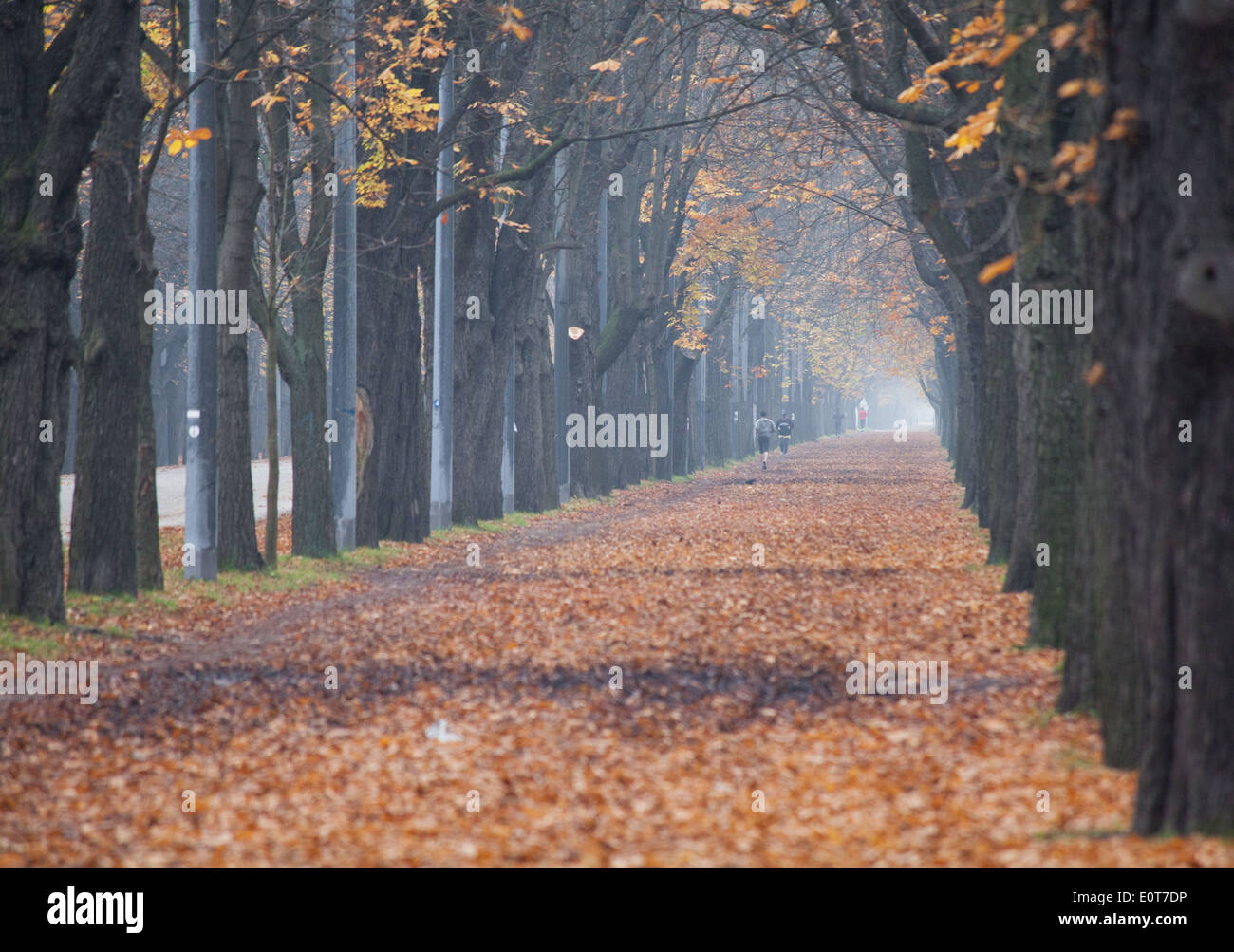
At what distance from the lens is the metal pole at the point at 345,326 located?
18531mm

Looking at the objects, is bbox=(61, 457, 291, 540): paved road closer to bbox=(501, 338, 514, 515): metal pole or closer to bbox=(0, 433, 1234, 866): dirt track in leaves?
bbox=(501, 338, 514, 515): metal pole

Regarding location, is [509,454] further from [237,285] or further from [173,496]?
[237,285]

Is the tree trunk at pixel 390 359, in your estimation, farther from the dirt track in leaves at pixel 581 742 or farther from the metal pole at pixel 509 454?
the metal pole at pixel 509 454

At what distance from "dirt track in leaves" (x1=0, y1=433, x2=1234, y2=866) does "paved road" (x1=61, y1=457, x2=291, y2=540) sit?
10753 millimetres

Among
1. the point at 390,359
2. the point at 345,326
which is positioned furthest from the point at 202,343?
the point at 390,359

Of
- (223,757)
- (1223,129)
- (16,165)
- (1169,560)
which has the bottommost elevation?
(223,757)

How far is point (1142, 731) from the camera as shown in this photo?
625 cm

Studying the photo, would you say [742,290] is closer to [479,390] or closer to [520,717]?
[479,390]

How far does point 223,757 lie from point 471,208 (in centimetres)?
1604

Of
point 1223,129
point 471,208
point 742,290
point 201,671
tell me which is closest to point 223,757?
point 201,671

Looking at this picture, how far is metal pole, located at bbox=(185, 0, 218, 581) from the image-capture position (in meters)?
15.4

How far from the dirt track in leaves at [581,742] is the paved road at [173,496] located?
35.3 feet

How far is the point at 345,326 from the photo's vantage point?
1905cm

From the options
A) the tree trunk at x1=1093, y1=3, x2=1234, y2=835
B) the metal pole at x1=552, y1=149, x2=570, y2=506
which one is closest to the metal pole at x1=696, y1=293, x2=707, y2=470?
the metal pole at x1=552, y1=149, x2=570, y2=506
